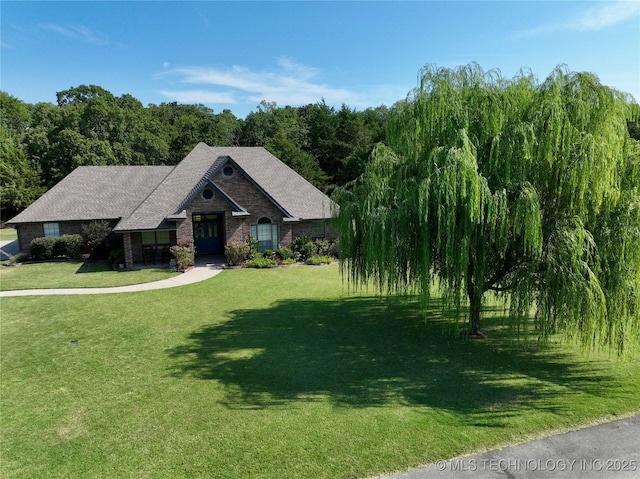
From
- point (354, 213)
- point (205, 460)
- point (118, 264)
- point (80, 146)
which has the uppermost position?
point (80, 146)

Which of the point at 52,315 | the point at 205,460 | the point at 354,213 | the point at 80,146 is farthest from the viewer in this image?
the point at 80,146

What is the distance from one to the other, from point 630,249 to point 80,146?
46892mm

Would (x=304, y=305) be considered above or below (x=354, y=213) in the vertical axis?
below

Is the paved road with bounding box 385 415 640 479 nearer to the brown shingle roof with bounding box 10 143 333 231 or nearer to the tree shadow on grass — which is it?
the tree shadow on grass

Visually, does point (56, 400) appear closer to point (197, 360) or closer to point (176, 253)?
point (197, 360)

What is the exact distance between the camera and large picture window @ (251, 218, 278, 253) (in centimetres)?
2306

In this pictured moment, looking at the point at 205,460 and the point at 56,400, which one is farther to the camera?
the point at 56,400

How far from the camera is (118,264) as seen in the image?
69.3 feet

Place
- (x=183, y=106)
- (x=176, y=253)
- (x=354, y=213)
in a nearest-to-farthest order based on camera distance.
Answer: (x=354, y=213)
(x=176, y=253)
(x=183, y=106)

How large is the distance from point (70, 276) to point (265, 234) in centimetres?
1019

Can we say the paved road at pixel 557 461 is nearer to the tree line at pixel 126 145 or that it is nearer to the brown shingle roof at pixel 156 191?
the brown shingle roof at pixel 156 191

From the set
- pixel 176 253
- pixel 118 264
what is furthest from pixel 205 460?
pixel 118 264

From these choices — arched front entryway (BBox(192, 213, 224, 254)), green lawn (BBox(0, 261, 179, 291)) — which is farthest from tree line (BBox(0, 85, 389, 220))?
green lawn (BBox(0, 261, 179, 291))

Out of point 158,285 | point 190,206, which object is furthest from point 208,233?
point 158,285
